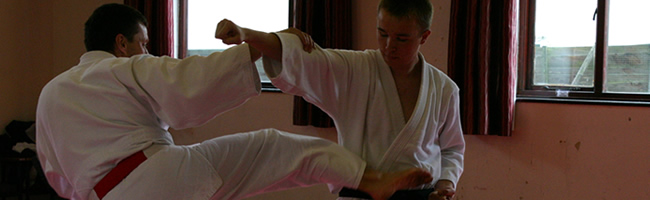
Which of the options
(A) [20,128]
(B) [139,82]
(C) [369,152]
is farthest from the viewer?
(A) [20,128]

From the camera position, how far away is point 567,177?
111 inches

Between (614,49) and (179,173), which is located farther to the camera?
(614,49)

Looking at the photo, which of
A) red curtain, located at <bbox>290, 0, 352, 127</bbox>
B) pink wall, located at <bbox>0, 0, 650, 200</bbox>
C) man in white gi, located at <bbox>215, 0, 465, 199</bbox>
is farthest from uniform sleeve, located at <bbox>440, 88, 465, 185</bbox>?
red curtain, located at <bbox>290, 0, 352, 127</bbox>

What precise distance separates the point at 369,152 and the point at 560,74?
178 cm

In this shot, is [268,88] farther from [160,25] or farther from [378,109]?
[378,109]

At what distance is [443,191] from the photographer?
1659 mm

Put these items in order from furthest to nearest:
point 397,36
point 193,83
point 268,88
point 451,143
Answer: point 268,88 → point 451,143 → point 397,36 → point 193,83

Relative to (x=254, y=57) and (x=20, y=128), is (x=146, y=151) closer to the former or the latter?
(x=254, y=57)

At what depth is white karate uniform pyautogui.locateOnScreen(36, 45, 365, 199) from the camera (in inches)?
59.4

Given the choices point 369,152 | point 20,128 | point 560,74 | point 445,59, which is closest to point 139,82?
point 369,152

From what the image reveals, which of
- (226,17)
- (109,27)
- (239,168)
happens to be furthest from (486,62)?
(226,17)

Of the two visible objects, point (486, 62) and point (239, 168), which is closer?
point (239, 168)

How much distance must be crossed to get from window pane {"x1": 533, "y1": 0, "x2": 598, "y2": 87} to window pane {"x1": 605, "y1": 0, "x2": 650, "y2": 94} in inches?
3.6

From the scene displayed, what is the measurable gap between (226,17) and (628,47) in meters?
2.87
